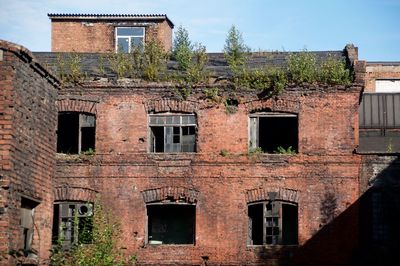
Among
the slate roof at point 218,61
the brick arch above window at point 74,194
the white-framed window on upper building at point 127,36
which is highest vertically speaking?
the white-framed window on upper building at point 127,36

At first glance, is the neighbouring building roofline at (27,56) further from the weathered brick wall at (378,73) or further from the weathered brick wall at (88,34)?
the weathered brick wall at (378,73)

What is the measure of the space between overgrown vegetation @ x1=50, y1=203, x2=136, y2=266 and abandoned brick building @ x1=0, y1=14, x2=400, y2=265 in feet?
1.89

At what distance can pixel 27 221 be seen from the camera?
16.0 metres

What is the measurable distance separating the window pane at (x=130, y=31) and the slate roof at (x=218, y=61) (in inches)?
223

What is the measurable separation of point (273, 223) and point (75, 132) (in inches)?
279

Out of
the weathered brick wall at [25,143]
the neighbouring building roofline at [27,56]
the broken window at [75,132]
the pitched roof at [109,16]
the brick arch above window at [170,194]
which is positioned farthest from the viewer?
the pitched roof at [109,16]

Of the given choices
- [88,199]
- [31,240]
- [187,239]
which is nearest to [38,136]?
[31,240]

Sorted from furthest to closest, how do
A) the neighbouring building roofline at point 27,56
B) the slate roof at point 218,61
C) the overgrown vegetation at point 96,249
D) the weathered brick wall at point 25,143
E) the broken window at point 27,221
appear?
1. the slate roof at point 218,61
2. the overgrown vegetation at point 96,249
3. the broken window at point 27,221
4. the neighbouring building roofline at point 27,56
5. the weathered brick wall at point 25,143

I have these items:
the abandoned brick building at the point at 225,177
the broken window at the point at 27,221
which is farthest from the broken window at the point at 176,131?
the broken window at the point at 27,221

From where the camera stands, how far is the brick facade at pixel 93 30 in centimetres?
3198

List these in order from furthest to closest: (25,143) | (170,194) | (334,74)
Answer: (334,74) → (170,194) → (25,143)

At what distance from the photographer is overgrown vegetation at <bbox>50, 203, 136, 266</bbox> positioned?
53.9ft

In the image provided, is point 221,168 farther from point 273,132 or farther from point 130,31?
point 130,31

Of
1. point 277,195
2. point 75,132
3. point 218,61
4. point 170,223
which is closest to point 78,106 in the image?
point 75,132
